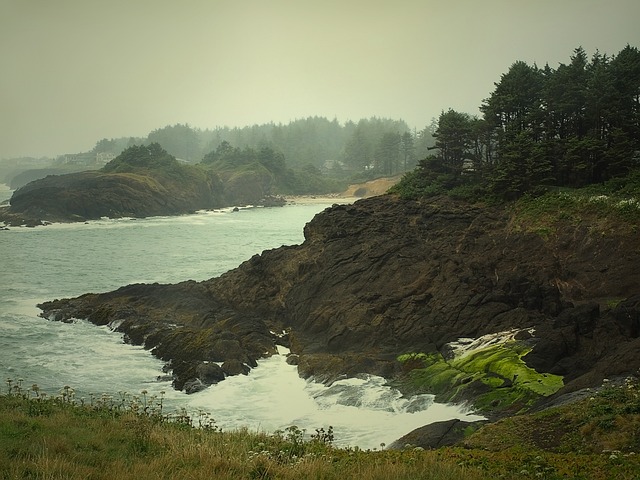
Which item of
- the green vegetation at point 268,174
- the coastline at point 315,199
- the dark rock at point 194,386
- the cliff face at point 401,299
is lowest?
the dark rock at point 194,386

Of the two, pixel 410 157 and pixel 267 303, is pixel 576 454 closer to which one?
pixel 267 303

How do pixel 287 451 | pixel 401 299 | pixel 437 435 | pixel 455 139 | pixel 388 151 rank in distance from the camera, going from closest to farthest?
pixel 287 451 → pixel 437 435 → pixel 401 299 → pixel 455 139 → pixel 388 151

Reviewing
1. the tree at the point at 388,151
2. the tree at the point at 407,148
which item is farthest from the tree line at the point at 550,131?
the tree at the point at 407,148

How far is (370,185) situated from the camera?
120250 millimetres

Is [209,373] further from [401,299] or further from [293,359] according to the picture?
[401,299]

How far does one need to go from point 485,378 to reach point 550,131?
66.9ft

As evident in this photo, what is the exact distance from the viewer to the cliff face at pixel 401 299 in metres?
18.6

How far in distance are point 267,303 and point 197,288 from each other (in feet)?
20.1

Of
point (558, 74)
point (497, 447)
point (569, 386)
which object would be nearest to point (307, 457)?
point (497, 447)

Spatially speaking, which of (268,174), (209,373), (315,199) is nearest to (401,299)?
(209,373)

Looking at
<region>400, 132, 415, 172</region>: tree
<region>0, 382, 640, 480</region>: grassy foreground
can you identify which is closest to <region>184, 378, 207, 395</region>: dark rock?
<region>0, 382, 640, 480</region>: grassy foreground

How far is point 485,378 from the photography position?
17.7m

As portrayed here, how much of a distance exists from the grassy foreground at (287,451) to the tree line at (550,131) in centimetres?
1937

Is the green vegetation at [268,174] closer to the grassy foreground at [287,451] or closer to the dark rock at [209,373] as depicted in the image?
the dark rock at [209,373]
